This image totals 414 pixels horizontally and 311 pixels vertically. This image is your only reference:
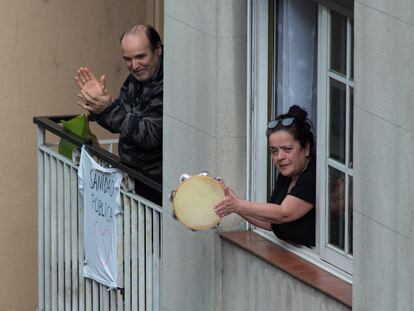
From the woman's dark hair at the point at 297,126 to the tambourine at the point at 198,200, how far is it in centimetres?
39

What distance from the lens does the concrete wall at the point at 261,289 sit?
277 inches

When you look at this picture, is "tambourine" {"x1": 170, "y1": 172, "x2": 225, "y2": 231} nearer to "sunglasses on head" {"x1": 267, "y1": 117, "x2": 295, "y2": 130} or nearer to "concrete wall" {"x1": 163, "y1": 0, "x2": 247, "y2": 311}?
"sunglasses on head" {"x1": 267, "y1": 117, "x2": 295, "y2": 130}

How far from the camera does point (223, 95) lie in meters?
7.84

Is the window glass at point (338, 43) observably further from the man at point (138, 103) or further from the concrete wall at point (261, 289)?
the man at point (138, 103)

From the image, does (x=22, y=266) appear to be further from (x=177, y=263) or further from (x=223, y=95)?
(x=223, y=95)

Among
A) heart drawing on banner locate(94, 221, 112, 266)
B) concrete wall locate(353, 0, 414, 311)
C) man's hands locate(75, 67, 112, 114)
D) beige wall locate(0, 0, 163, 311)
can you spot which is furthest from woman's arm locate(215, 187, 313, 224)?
beige wall locate(0, 0, 163, 311)

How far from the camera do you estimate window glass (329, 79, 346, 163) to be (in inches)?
277

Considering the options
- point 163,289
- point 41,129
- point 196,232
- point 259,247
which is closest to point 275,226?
point 259,247

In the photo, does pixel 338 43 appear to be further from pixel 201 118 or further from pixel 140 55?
pixel 140 55

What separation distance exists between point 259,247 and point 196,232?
58cm

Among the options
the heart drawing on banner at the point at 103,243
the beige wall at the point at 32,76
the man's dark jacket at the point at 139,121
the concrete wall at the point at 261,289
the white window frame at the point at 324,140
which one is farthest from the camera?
the beige wall at the point at 32,76

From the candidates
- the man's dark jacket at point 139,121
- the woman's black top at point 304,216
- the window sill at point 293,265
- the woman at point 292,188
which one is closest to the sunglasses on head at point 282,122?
the woman at point 292,188

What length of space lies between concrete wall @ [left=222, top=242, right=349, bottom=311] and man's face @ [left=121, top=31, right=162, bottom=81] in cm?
129

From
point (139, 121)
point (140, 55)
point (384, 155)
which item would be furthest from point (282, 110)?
point (384, 155)
